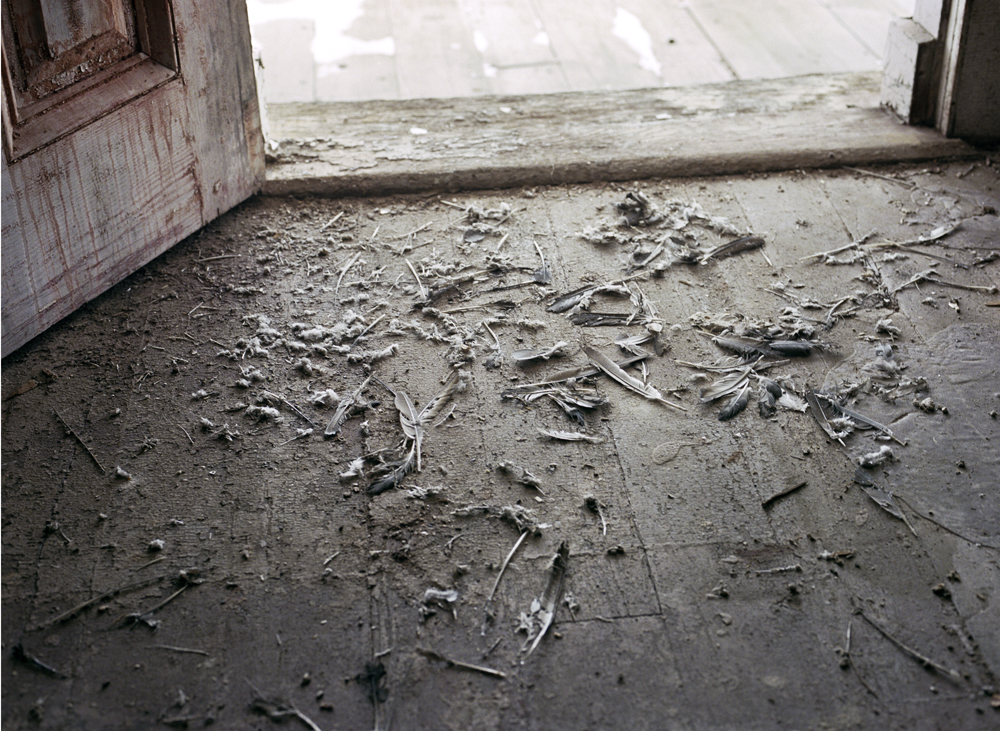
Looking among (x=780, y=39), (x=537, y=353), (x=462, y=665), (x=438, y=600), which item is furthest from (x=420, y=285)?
(x=780, y=39)

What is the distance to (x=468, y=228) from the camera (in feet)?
8.02

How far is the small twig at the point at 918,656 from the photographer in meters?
1.32

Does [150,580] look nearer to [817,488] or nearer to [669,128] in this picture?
[817,488]

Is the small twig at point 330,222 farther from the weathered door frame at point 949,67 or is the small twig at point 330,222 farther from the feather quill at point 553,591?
the weathered door frame at point 949,67

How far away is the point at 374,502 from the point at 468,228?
3.37 ft

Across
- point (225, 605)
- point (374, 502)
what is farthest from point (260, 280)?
point (225, 605)

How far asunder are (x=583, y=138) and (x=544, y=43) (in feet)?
3.32

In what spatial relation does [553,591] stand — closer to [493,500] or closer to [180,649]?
[493,500]

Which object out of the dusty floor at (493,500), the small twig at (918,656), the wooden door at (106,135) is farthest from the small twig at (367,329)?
the small twig at (918,656)

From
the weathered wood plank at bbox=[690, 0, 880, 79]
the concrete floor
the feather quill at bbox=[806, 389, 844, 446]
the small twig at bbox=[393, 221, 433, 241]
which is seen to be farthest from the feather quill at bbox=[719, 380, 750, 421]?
the weathered wood plank at bbox=[690, 0, 880, 79]

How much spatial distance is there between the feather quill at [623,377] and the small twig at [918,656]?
566 mm

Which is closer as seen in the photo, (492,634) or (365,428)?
(492,634)

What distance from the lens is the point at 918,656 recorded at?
1346 millimetres

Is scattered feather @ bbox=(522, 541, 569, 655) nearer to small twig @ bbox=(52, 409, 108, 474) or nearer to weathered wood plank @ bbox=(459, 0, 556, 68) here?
small twig @ bbox=(52, 409, 108, 474)
